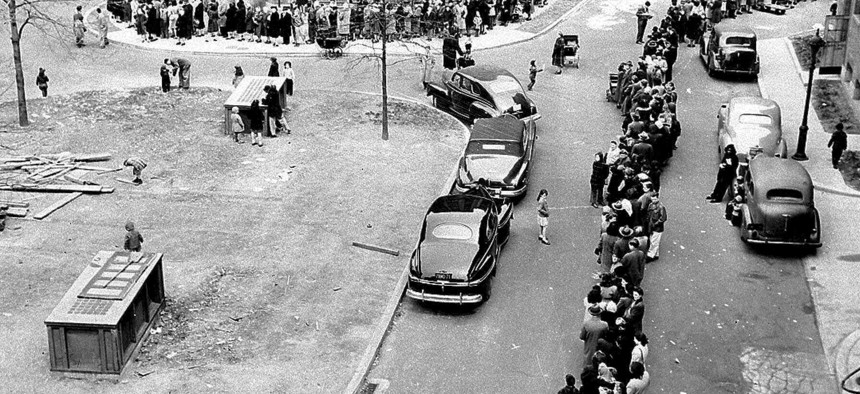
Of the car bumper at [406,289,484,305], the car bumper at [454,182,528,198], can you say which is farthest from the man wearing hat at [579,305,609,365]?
the car bumper at [454,182,528,198]

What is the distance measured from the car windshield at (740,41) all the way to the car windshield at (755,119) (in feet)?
30.0

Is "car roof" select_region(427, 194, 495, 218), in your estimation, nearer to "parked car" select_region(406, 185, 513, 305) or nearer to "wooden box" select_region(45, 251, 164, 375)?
"parked car" select_region(406, 185, 513, 305)

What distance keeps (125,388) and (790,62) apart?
97.8 ft

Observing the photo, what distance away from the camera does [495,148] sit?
29438 millimetres

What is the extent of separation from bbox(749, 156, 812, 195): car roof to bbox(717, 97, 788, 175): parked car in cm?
252

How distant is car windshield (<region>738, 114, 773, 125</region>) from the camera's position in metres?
31.1

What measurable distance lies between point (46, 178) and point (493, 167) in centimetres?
1145

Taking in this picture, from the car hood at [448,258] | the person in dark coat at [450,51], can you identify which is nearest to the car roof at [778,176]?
the car hood at [448,258]

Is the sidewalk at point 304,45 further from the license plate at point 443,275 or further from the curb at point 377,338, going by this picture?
the license plate at point 443,275

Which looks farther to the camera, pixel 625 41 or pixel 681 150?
pixel 625 41

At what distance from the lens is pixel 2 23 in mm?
47344

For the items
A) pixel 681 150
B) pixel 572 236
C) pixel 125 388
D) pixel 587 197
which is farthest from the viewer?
pixel 681 150

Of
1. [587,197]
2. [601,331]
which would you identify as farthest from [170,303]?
[587,197]

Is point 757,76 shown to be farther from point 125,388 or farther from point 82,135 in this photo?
point 125,388
